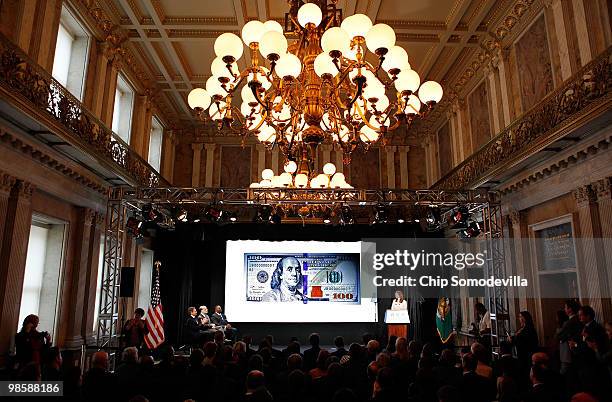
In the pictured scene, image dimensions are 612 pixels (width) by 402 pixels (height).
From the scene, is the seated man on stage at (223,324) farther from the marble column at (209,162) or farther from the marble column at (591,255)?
the marble column at (591,255)

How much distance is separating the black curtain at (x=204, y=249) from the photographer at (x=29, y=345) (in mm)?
6364

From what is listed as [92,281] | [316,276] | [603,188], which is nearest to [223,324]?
[316,276]

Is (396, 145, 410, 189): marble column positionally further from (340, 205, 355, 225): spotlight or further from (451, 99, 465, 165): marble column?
(340, 205, 355, 225): spotlight

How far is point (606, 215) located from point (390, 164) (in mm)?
8181

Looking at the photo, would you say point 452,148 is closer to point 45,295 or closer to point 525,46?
point 525,46

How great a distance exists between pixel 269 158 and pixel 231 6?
596cm

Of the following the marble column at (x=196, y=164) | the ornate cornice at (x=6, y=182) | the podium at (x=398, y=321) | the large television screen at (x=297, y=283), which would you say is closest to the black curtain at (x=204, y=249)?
the large television screen at (x=297, y=283)

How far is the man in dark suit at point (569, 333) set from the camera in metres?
5.79

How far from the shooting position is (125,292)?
8.00 m

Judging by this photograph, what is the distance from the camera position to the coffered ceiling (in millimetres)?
8414

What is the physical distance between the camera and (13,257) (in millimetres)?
6379

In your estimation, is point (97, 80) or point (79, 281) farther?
point (97, 80)

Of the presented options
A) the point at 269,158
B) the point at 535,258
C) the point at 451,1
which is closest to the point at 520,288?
the point at 535,258

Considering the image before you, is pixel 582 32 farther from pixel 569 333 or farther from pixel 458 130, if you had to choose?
pixel 458 130
